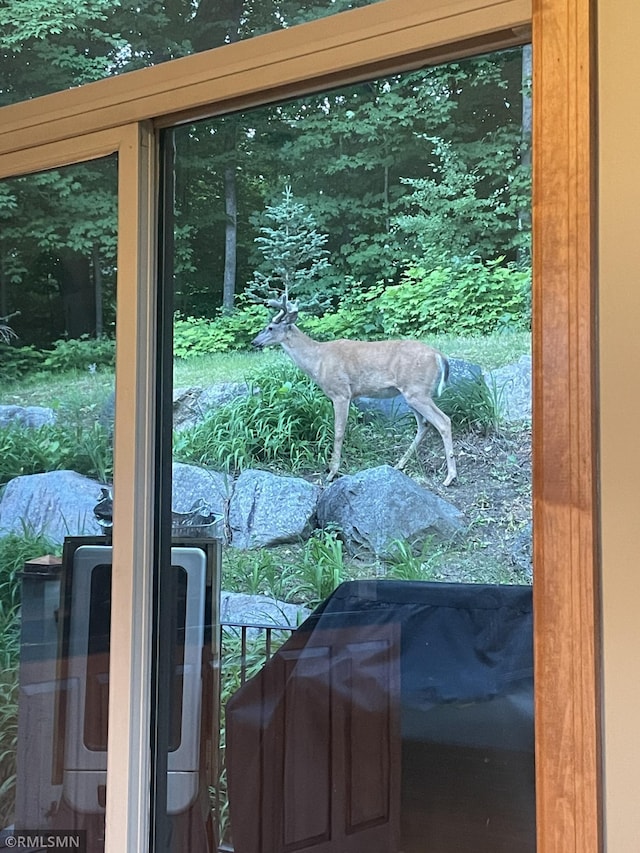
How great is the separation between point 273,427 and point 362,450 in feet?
0.74

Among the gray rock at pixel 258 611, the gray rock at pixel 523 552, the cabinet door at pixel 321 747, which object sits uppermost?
the gray rock at pixel 523 552

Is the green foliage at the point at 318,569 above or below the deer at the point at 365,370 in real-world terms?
below

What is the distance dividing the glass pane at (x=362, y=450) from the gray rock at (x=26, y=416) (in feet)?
1.00

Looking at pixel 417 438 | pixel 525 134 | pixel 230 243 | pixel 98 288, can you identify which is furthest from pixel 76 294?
pixel 525 134

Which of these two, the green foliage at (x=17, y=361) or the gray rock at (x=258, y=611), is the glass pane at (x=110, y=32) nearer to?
the green foliage at (x=17, y=361)

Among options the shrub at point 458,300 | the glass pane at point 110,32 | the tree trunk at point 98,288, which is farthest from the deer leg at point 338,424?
the glass pane at point 110,32

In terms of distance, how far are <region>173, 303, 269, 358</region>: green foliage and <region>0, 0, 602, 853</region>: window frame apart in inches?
6.8

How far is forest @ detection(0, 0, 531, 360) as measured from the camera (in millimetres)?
1389

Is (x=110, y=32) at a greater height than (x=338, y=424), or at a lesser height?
greater

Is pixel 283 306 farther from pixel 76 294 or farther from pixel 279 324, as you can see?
pixel 76 294

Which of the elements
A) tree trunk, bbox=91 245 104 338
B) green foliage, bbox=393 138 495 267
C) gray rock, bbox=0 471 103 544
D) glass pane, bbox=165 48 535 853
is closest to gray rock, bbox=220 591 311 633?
glass pane, bbox=165 48 535 853

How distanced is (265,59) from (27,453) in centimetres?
96

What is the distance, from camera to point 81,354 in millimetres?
1519

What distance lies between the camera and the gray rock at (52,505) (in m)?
1.50
